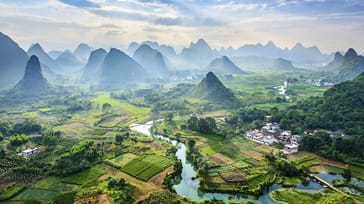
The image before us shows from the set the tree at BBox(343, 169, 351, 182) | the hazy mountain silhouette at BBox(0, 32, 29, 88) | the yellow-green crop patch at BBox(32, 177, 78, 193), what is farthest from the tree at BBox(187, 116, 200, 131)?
the hazy mountain silhouette at BBox(0, 32, 29, 88)

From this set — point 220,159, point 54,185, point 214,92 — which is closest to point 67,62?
point 214,92

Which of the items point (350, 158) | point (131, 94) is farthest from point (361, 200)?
point (131, 94)

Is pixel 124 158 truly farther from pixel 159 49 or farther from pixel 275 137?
pixel 159 49

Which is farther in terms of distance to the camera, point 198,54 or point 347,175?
point 198,54

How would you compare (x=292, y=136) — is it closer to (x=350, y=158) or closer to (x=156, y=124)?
(x=350, y=158)

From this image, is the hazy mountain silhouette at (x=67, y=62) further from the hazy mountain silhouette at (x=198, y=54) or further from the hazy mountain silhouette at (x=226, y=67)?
the hazy mountain silhouette at (x=198, y=54)

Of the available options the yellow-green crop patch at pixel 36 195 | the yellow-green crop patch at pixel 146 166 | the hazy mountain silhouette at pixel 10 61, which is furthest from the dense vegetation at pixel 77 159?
the hazy mountain silhouette at pixel 10 61
